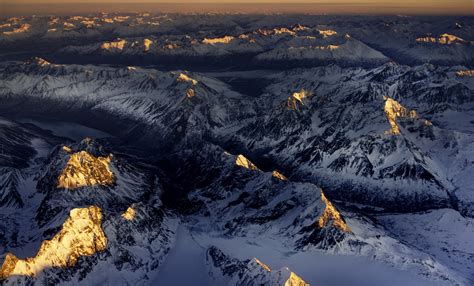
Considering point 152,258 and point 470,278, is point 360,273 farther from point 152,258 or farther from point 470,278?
point 152,258

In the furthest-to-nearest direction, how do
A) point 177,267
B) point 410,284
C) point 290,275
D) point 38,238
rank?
point 38,238
point 177,267
point 410,284
point 290,275

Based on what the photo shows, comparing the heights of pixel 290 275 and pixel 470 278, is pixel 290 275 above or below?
above

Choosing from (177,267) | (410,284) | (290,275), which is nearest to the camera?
(290,275)

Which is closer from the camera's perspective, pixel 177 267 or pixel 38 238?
pixel 177 267

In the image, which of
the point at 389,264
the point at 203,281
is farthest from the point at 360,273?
the point at 203,281

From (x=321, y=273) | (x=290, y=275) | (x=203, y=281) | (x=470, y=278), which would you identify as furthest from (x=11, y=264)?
(x=470, y=278)

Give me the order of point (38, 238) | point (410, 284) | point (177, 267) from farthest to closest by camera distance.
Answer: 1. point (38, 238)
2. point (177, 267)
3. point (410, 284)

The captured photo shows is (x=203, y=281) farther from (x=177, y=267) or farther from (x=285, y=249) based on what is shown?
(x=285, y=249)

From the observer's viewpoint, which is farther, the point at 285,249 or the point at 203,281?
the point at 285,249

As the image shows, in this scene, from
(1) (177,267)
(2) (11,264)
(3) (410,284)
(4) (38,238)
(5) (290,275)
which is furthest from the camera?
(4) (38,238)
